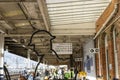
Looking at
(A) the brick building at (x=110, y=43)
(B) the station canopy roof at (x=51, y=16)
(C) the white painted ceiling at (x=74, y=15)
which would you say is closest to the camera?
(B) the station canopy roof at (x=51, y=16)

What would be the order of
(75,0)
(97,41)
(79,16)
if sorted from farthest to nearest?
(97,41) < (79,16) < (75,0)

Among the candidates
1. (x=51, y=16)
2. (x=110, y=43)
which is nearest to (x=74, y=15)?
(x=51, y=16)

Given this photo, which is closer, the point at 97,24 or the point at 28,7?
the point at 28,7

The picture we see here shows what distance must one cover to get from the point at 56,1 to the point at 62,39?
625 cm

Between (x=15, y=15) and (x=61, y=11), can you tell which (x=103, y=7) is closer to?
(x=61, y=11)

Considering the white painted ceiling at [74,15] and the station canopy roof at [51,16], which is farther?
the white painted ceiling at [74,15]

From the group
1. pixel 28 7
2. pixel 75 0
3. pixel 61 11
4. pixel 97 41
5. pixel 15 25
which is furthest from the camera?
pixel 97 41

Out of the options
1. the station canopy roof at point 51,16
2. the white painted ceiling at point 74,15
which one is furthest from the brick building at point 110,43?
the station canopy roof at point 51,16

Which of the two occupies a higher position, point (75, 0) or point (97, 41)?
point (75, 0)

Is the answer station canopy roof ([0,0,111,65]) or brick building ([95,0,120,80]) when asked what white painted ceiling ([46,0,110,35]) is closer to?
station canopy roof ([0,0,111,65])

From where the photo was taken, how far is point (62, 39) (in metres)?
13.3

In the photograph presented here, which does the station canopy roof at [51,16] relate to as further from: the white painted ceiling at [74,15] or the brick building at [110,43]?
the brick building at [110,43]

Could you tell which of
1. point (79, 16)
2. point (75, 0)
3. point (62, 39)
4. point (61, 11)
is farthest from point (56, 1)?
point (62, 39)

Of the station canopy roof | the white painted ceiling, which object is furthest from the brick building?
the station canopy roof
